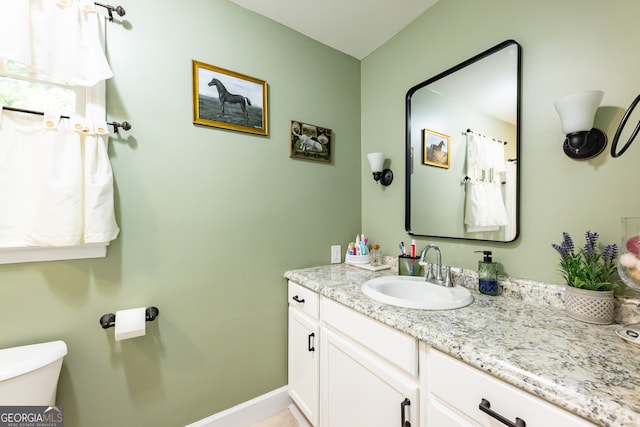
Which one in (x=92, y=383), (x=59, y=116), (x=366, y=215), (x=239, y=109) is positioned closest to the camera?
(x=59, y=116)

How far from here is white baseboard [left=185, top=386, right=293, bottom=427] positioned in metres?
1.40

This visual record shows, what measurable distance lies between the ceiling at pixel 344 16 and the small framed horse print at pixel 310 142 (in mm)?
618

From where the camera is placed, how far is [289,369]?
5.28 feet

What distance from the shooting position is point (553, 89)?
3.41 feet

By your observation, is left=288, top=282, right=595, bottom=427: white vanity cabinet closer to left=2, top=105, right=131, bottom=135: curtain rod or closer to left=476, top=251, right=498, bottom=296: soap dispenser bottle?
left=476, top=251, right=498, bottom=296: soap dispenser bottle

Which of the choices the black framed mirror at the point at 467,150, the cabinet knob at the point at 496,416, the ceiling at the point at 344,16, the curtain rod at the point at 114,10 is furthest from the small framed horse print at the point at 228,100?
the cabinet knob at the point at 496,416

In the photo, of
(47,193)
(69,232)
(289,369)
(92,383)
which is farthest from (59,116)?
(289,369)

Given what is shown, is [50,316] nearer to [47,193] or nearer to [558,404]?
[47,193]

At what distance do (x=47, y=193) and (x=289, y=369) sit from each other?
1498mm

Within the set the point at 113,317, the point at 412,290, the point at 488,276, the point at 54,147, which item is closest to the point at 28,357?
the point at 113,317

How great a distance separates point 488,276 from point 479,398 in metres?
0.63

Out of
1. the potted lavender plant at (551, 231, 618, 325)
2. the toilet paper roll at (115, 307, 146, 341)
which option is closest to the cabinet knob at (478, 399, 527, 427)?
the potted lavender plant at (551, 231, 618, 325)

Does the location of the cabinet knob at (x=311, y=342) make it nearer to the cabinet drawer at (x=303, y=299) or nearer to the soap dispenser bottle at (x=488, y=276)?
the cabinet drawer at (x=303, y=299)

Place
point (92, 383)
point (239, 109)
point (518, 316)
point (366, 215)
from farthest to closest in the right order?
point (366, 215) → point (239, 109) → point (92, 383) → point (518, 316)
